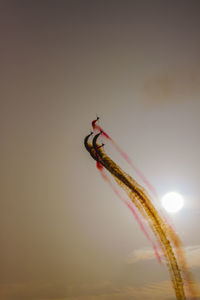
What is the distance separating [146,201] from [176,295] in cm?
2389

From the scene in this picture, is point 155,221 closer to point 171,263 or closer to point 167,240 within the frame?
point 167,240

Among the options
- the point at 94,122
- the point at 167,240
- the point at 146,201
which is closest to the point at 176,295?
the point at 167,240

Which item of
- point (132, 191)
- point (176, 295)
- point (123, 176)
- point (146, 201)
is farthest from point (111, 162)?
point (176, 295)

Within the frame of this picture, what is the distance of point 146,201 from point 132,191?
3786 mm

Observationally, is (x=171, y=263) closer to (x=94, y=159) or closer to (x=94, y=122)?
(x=94, y=159)

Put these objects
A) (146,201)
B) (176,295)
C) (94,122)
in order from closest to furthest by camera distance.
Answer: (94,122) < (146,201) < (176,295)

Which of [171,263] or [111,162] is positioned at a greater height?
[111,162]

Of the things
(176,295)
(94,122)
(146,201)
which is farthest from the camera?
(176,295)

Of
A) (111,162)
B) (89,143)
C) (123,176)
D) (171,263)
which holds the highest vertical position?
(89,143)

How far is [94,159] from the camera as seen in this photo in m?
48.7

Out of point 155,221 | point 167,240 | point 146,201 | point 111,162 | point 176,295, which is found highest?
point 111,162

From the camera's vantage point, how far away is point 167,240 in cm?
4603

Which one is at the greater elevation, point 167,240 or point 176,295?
point 167,240

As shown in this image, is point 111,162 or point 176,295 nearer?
point 111,162
